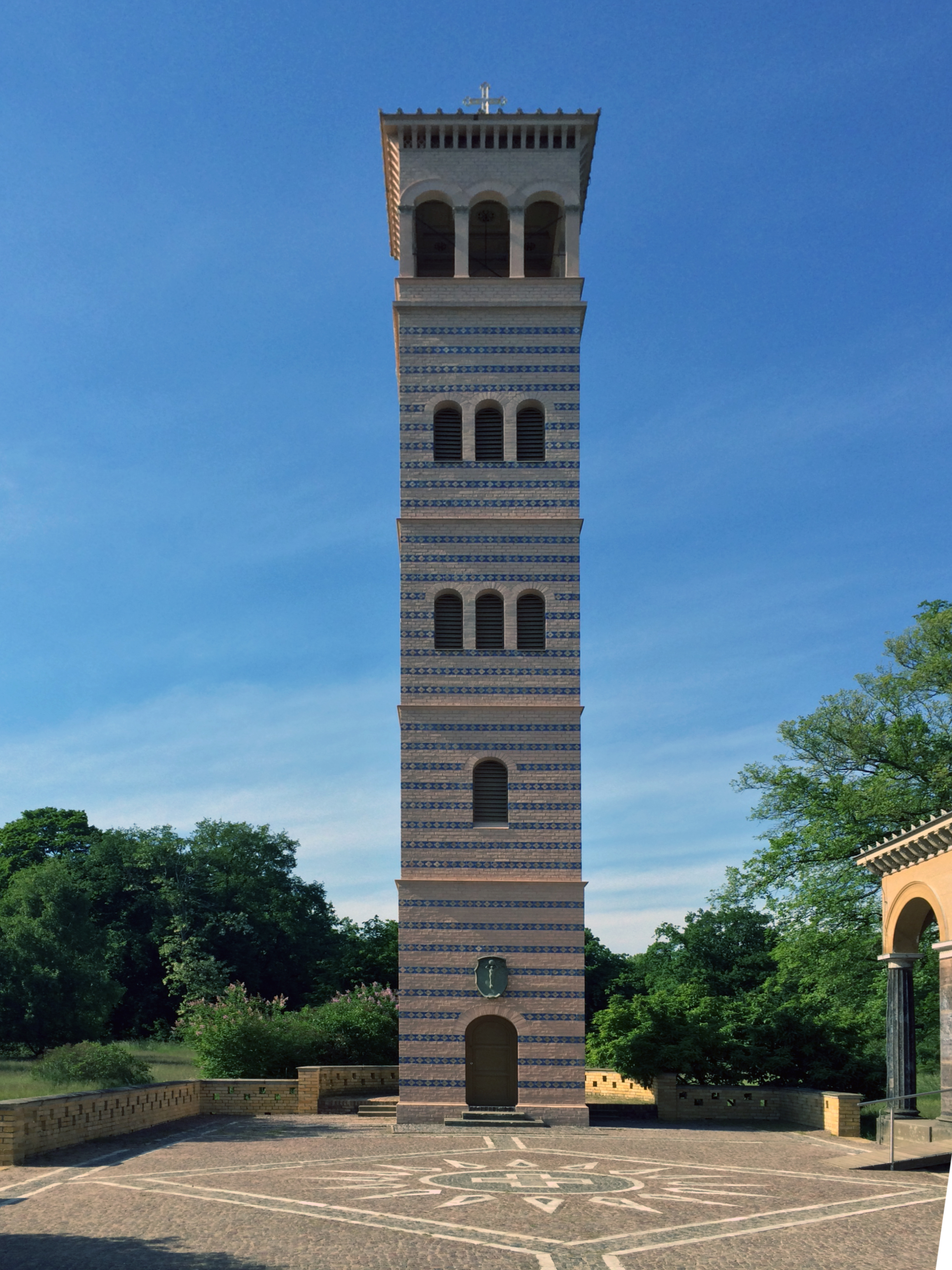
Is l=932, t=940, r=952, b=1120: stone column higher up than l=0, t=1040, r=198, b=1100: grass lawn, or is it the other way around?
l=932, t=940, r=952, b=1120: stone column

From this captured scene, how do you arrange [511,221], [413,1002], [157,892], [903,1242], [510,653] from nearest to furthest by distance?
[903,1242], [413,1002], [510,653], [511,221], [157,892]

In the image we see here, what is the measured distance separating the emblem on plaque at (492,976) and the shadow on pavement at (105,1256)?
14.1 metres

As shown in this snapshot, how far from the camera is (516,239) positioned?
30.5 meters

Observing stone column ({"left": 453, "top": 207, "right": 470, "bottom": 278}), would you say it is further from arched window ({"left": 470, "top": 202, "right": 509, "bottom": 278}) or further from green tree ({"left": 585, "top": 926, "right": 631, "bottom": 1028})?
green tree ({"left": 585, "top": 926, "right": 631, "bottom": 1028})

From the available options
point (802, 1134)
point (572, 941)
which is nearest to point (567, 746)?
point (572, 941)

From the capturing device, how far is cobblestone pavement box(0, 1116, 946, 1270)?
40.8 ft

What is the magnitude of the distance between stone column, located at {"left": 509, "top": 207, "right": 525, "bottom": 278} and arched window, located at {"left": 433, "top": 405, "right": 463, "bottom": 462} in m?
3.73

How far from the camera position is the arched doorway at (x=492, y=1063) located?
26.6 metres

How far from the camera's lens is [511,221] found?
100 ft

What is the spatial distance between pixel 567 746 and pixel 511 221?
43.4 feet

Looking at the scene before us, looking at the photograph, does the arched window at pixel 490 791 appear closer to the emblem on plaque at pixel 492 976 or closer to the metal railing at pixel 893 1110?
the emblem on plaque at pixel 492 976

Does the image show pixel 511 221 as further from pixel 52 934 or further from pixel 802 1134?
pixel 52 934

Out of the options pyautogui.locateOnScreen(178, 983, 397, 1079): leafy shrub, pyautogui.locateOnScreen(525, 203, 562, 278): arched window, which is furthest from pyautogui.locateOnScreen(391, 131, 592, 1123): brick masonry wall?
pyautogui.locateOnScreen(178, 983, 397, 1079): leafy shrub

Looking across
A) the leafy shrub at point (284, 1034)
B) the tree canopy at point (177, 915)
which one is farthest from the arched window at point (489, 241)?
the tree canopy at point (177, 915)
